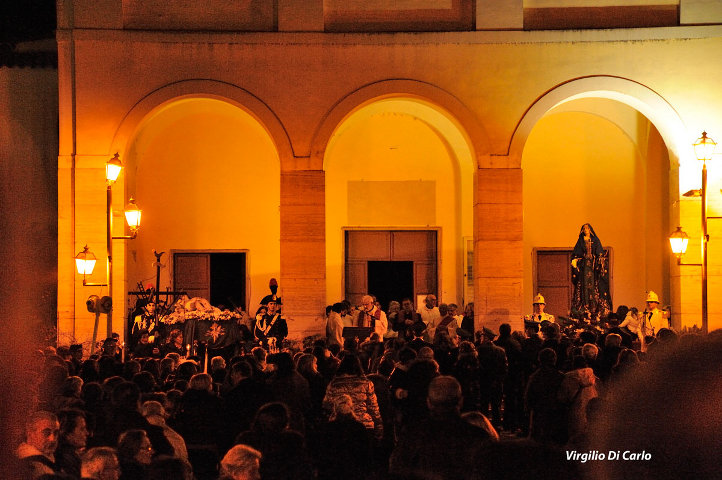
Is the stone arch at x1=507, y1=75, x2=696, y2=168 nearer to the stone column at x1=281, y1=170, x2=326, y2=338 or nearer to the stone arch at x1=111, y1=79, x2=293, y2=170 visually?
the stone column at x1=281, y1=170, x2=326, y2=338

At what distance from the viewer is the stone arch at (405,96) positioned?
17.9 metres

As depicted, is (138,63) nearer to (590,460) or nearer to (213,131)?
(213,131)

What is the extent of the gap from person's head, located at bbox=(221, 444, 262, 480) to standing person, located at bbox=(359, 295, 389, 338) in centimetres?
1242

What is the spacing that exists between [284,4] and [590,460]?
620 inches

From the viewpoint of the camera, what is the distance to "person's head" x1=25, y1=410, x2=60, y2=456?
253 inches

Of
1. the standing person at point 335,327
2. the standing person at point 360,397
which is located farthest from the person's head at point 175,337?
the standing person at point 360,397

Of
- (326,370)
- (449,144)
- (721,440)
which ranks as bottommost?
(326,370)

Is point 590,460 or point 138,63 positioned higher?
point 138,63

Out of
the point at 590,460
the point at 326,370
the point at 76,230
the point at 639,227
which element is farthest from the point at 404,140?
the point at 590,460

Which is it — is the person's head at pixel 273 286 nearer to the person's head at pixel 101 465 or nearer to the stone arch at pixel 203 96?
the stone arch at pixel 203 96

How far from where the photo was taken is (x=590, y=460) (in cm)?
325

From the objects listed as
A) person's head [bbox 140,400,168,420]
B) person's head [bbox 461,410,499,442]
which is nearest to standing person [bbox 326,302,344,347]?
person's head [bbox 140,400,168,420]

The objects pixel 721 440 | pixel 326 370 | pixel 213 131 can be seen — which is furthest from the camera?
pixel 213 131

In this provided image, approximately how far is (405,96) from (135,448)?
12.8 metres
